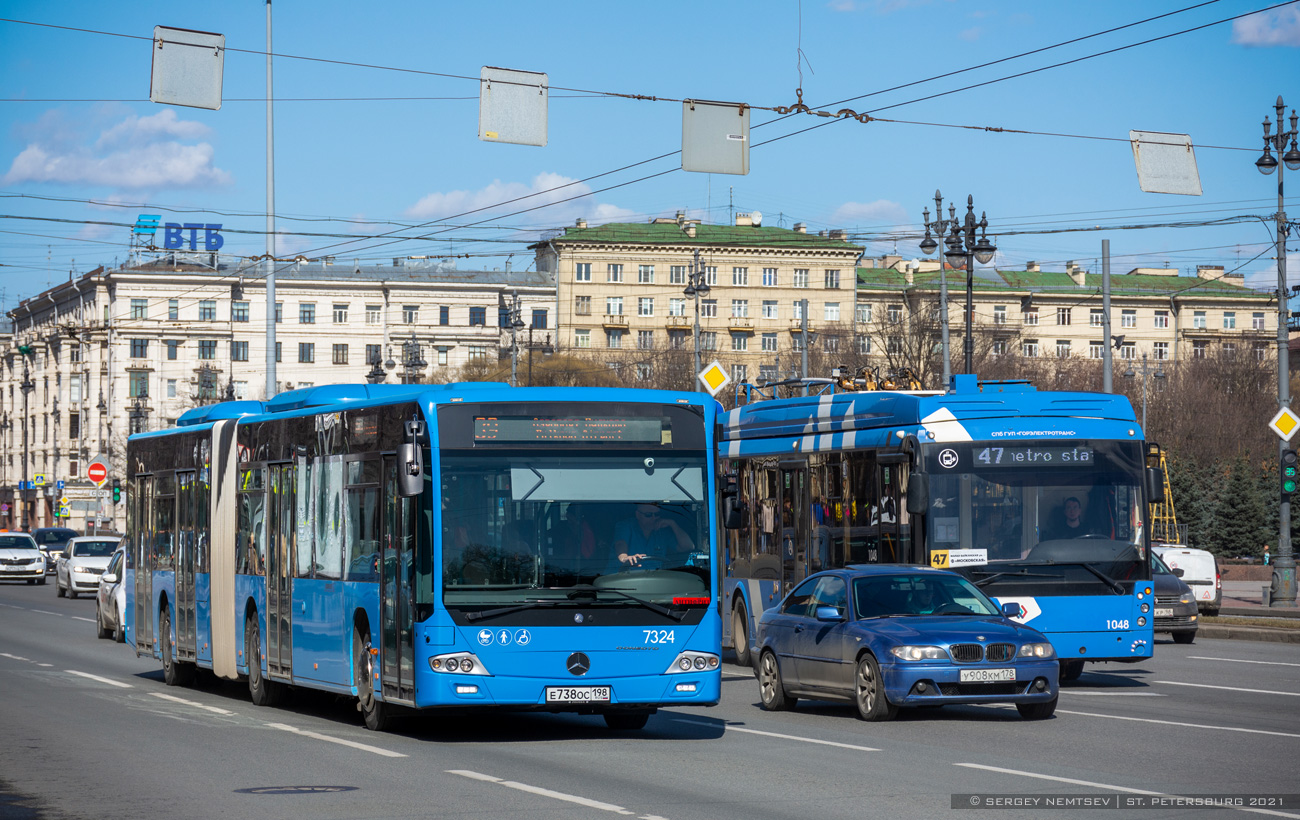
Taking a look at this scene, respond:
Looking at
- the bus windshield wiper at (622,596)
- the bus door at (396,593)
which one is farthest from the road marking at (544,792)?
the bus windshield wiper at (622,596)

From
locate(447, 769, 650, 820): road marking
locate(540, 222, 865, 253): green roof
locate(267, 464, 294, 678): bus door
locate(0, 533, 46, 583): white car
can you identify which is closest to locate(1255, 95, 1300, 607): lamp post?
locate(267, 464, 294, 678): bus door

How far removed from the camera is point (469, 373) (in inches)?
4341

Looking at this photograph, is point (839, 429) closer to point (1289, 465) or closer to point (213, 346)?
point (1289, 465)

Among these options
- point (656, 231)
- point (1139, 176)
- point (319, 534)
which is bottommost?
point (319, 534)

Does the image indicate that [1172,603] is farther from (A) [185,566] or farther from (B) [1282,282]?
(A) [185,566]

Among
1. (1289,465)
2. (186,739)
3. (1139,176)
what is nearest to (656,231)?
(1289,465)

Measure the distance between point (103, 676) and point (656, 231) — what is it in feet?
381

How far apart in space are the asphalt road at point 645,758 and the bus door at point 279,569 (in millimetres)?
581

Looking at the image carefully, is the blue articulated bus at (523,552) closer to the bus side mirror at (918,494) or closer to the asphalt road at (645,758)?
the asphalt road at (645,758)

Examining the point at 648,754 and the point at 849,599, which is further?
the point at 849,599

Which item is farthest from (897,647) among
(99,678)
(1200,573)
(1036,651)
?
(1200,573)

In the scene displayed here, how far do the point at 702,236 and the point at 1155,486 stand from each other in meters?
117

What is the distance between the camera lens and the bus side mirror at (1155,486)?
1969cm

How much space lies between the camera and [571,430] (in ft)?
47.2
